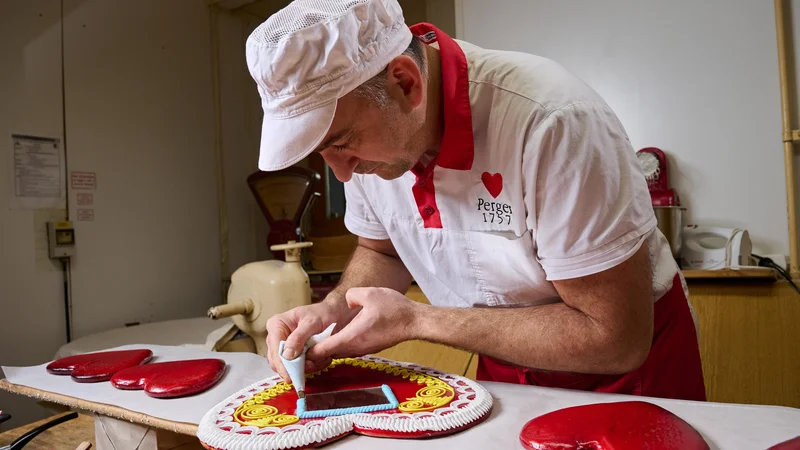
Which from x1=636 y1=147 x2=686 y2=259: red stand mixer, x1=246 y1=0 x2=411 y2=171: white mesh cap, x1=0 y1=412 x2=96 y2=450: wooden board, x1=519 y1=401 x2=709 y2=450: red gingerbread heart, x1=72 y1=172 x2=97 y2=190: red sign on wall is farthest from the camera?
x1=72 y1=172 x2=97 y2=190: red sign on wall

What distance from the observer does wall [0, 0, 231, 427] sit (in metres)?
2.58

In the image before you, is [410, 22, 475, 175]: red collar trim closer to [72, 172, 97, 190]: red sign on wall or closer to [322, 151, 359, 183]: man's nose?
[322, 151, 359, 183]: man's nose

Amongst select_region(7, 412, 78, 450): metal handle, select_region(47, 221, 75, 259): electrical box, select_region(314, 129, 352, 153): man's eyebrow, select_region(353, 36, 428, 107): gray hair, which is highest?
select_region(353, 36, 428, 107): gray hair

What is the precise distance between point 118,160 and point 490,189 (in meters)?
2.62

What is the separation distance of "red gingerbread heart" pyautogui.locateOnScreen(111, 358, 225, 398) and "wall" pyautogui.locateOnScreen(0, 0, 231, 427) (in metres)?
1.79

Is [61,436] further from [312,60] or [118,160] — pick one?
[118,160]

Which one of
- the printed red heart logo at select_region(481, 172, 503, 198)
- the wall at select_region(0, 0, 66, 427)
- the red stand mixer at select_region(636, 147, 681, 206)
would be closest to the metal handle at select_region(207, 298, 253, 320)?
the printed red heart logo at select_region(481, 172, 503, 198)

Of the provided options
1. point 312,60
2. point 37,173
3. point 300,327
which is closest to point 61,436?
point 300,327

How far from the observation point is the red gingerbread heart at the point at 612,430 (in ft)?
2.34

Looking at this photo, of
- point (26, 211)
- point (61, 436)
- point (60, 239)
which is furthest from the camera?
point (60, 239)

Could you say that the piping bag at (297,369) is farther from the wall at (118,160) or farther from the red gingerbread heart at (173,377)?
the wall at (118,160)

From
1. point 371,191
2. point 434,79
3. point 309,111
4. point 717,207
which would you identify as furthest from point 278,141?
point 717,207

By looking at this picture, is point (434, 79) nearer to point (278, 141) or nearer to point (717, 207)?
point (278, 141)

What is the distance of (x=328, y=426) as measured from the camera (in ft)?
2.71
